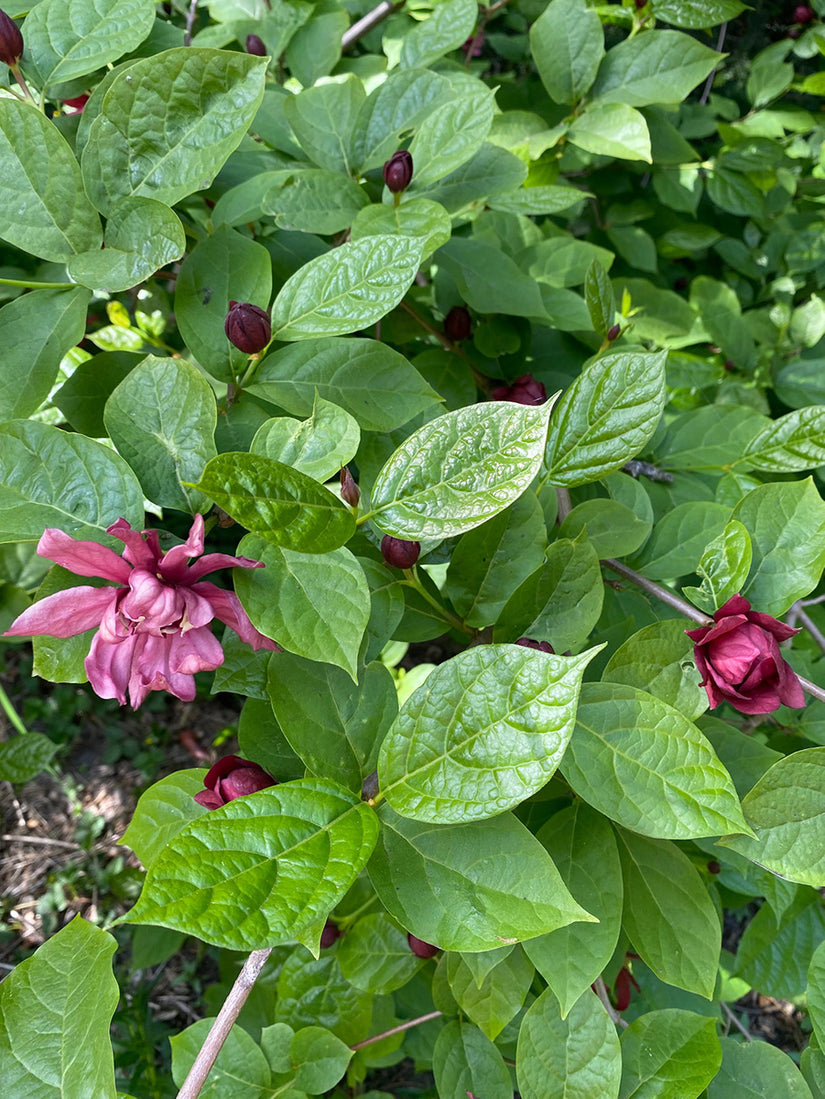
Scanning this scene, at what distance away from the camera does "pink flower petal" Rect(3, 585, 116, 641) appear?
579mm

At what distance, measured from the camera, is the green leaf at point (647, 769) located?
585mm

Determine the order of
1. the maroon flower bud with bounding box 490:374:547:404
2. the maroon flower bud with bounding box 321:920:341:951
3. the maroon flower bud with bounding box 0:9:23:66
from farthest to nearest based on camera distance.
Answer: the maroon flower bud with bounding box 490:374:547:404 < the maroon flower bud with bounding box 321:920:341:951 < the maroon flower bud with bounding box 0:9:23:66

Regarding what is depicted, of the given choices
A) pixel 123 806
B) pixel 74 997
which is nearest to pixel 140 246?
pixel 74 997

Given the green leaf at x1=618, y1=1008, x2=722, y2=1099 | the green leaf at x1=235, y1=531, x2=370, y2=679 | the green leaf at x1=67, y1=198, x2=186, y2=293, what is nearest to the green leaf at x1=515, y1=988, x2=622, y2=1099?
the green leaf at x1=618, y1=1008, x2=722, y2=1099

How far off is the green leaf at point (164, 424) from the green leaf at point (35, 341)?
0.11m

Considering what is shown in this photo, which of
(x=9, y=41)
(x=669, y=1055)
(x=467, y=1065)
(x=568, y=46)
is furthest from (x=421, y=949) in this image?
(x=568, y=46)

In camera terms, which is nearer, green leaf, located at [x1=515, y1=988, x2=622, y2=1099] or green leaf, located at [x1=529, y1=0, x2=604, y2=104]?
green leaf, located at [x1=515, y1=988, x2=622, y2=1099]

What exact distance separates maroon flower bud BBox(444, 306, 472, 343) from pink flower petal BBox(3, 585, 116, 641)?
74 centimetres

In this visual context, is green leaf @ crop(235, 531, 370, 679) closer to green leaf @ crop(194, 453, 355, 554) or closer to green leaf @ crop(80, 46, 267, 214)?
green leaf @ crop(194, 453, 355, 554)

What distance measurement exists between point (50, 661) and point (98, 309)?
0.85 meters

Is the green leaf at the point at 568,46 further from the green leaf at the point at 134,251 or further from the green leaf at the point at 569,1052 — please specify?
the green leaf at the point at 569,1052

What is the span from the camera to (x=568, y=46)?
1175mm

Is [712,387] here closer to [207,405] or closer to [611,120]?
[611,120]

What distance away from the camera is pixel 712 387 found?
5.85 feet
